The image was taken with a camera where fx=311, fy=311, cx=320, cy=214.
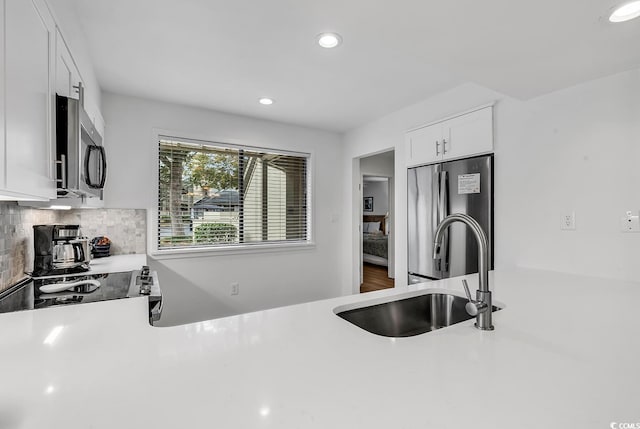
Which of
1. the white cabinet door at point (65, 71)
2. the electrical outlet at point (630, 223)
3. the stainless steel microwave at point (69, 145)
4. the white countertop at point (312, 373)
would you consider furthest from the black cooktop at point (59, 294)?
the electrical outlet at point (630, 223)

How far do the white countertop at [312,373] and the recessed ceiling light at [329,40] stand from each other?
5.55ft

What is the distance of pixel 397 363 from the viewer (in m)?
0.75

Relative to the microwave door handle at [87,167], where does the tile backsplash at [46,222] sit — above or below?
below

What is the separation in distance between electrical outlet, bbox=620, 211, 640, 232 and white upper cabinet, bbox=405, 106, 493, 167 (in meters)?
0.95

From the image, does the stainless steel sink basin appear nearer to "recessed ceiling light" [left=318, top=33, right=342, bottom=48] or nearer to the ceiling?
the ceiling

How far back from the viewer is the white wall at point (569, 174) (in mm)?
1767

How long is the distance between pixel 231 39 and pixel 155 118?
58.6 inches

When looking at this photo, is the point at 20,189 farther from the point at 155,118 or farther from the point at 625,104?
the point at 625,104

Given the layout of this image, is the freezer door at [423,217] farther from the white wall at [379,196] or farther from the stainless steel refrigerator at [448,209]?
the white wall at [379,196]

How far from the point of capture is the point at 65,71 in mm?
1462

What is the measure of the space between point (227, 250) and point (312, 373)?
2882 millimetres

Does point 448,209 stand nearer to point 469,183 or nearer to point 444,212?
point 444,212

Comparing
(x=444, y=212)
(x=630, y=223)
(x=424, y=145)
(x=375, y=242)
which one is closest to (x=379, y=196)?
(x=375, y=242)

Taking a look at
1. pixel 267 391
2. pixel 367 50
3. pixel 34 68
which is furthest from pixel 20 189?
pixel 367 50
